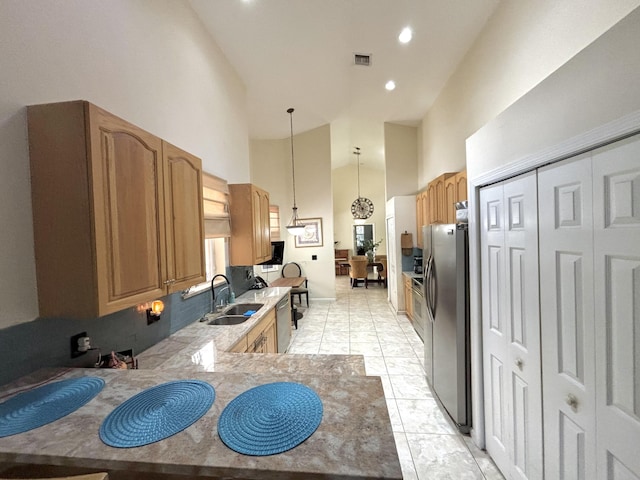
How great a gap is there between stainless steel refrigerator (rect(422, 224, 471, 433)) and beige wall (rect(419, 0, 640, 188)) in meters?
0.65

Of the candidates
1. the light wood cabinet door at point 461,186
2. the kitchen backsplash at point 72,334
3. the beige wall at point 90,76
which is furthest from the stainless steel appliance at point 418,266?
the kitchen backsplash at point 72,334

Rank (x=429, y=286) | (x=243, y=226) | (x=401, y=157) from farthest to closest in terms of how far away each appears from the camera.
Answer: (x=401, y=157), (x=243, y=226), (x=429, y=286)

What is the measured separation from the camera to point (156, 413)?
917 millimetres

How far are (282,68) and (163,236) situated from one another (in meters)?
3.11

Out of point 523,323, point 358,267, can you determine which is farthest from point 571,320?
point 358,267

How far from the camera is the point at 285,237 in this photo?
6512 millimetres

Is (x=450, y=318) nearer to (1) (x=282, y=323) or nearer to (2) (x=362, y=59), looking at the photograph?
(1) (x=282, y=323)

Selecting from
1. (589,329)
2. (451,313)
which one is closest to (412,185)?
(451,313)

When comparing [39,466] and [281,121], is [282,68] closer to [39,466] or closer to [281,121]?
[281,121]

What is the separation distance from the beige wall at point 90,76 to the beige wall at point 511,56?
94.7 inches

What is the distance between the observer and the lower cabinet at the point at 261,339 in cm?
205

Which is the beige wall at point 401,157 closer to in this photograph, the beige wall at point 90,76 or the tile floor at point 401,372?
the tile floor at point 401,372

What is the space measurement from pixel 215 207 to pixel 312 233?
390cm

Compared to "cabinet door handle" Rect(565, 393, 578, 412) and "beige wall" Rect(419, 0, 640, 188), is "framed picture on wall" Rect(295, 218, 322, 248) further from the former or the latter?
"cabinet door handle" Rect(565, 393, 578, 412)
